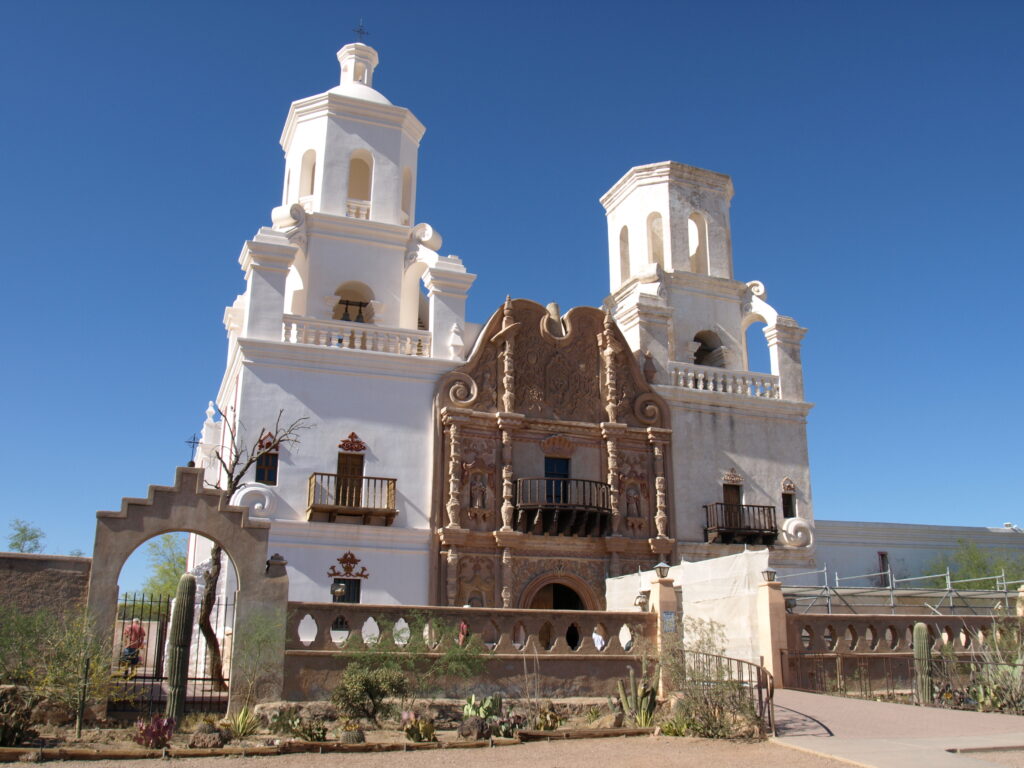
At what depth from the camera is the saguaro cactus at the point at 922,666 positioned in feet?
54.9

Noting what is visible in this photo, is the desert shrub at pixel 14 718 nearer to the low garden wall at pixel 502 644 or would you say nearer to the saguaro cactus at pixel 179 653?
the saguaro cactus at pixel 179 653

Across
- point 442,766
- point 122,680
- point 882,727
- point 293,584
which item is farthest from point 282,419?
point 882,727

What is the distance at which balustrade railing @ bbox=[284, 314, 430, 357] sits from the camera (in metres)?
24.9

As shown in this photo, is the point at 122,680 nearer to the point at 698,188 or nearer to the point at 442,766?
the point at 442,766

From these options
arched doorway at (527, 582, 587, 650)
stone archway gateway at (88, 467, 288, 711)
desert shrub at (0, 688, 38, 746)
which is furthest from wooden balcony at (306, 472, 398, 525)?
desert shrub at (0, 688, 38, 746)

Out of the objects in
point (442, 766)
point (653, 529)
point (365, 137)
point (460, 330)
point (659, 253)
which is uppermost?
point (365, 137)

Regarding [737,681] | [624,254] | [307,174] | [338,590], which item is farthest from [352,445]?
[624,254]

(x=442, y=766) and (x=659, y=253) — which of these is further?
(x=659, y=253)

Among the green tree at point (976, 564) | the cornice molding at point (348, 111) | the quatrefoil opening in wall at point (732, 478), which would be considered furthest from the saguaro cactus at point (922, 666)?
the cornice molding at point (348, 111)

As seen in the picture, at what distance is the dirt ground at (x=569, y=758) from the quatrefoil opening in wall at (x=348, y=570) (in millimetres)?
10031

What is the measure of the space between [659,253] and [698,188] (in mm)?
2441

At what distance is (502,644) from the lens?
1714cm

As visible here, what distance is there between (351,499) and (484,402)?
14.7 ft

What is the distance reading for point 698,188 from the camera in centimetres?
3206
